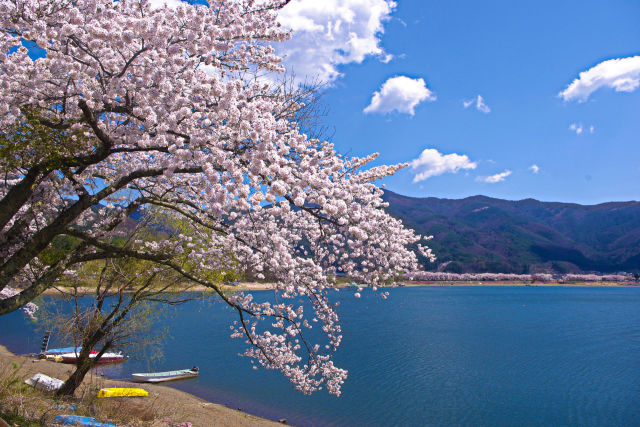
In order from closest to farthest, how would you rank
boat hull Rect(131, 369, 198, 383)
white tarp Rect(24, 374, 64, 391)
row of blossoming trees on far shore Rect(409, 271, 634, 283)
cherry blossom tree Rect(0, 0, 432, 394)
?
cherry blossom tree Rect(0, 0, 432, 394) → white tarp Rect(24, 374, 64, 391) → boat hull Rect(131, 369, 198, 383) → row of blossoming trees on far shore Rect(409, 271, 634, 283)

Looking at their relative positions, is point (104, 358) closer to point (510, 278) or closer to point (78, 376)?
point (78, 376)

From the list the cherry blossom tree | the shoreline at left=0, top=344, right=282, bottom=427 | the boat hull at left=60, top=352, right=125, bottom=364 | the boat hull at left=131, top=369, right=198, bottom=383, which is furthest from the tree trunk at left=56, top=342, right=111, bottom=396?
the boat hull at left=60, top=352, right=125, bottom=364

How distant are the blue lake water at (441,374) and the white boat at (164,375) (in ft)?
2.30

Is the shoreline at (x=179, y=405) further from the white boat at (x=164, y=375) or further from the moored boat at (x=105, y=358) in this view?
the moored boat at (x=105, y=358)

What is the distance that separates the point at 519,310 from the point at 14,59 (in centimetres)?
7274

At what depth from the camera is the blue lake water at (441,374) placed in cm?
1964

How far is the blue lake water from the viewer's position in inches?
773

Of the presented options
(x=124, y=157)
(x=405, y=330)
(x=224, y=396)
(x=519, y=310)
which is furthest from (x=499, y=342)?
(x=124, y=157)

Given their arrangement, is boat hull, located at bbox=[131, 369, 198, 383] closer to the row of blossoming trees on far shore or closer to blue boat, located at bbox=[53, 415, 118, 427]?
blue boat, located at bbox=[53, 415, 118, 427]

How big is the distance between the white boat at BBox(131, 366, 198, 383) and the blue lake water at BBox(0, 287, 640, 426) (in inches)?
27.6

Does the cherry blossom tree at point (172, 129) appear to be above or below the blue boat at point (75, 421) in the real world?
above

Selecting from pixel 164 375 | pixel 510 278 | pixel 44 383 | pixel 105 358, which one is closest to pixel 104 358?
pixel 105 358

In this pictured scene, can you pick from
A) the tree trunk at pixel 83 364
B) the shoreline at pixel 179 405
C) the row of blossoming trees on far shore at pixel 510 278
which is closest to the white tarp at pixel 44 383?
the shoreline at pixel 179 405

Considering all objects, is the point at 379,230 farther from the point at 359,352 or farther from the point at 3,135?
the point at 359,352
